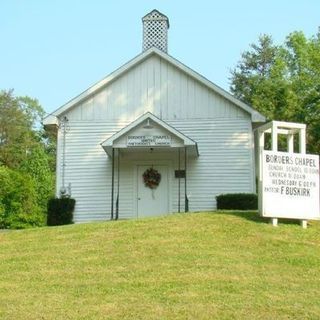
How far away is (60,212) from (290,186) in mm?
9703

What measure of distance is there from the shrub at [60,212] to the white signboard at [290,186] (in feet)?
30.2

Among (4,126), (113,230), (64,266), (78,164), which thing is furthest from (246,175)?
(4,126)

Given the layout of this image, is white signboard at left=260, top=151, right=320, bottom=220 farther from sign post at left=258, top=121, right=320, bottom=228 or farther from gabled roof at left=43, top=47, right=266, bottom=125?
gabled roof at left=43, top=47, right=266, bottom=125

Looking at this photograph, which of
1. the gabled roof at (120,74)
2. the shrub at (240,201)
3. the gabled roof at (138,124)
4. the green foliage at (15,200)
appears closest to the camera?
the gabled roof at (138,124)

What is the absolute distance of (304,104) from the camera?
149 ft

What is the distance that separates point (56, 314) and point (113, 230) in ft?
20.3

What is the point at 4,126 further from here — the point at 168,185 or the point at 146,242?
the point at 146,242

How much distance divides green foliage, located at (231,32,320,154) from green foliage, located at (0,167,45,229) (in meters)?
18.6

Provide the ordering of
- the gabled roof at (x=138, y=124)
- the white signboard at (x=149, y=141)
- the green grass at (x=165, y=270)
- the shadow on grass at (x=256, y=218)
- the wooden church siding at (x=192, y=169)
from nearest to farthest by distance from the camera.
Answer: the green grass at (x=165, y=270) < the shadow on grass at (x=256, y=218) < the gabled roof at (x=138, y=124) < the white signboard at (x=149, y=141) < the wooden church siding at (x=192, y=169)

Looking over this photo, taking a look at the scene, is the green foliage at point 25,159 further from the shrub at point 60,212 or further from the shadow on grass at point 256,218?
the shadow on grass at point 256,218

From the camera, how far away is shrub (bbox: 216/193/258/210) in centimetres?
→ 2205

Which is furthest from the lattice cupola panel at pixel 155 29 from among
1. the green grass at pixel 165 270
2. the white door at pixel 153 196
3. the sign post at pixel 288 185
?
the green grass at pixel 165 270

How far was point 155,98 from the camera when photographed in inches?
952

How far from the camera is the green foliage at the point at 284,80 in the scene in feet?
149
